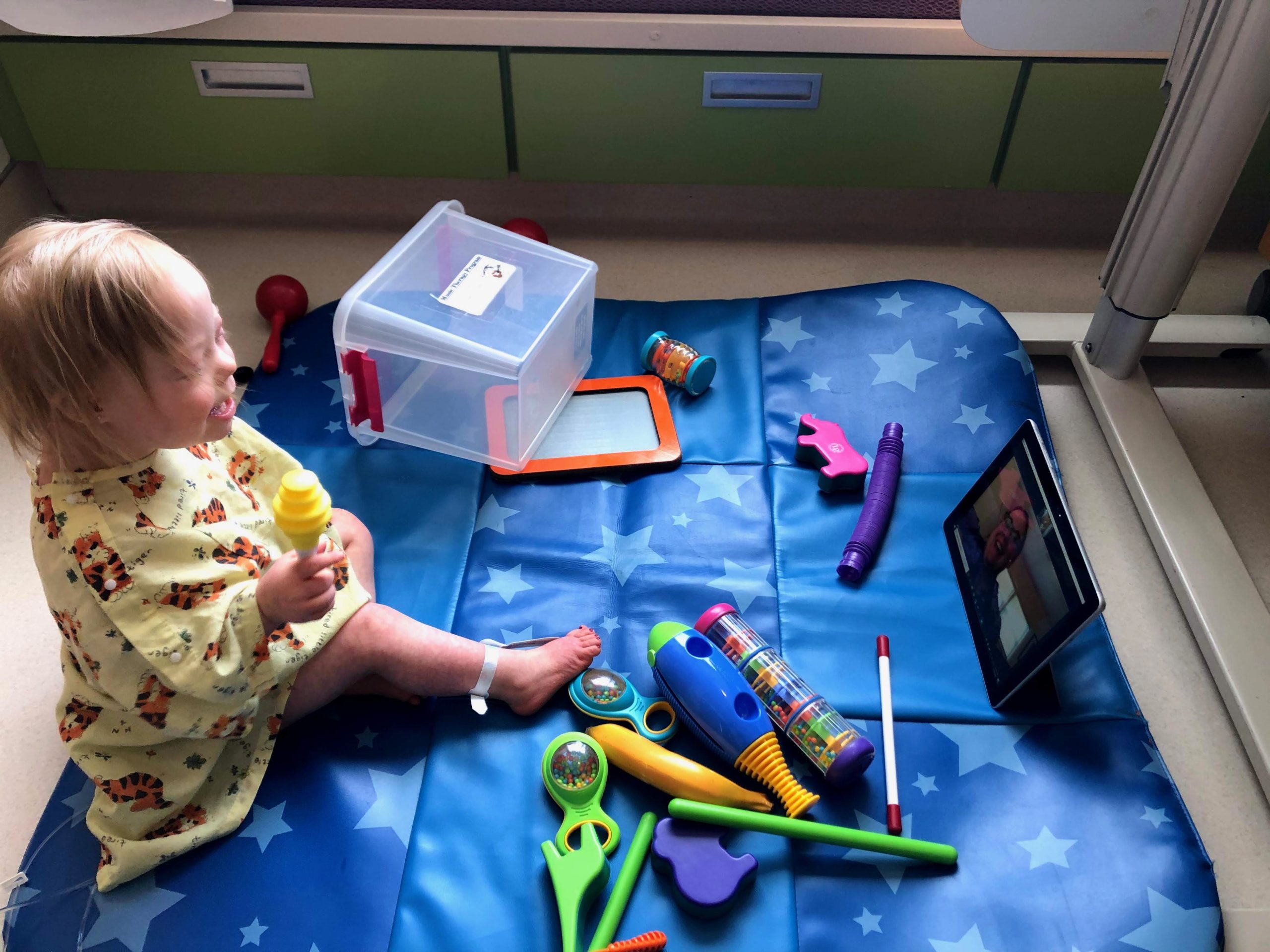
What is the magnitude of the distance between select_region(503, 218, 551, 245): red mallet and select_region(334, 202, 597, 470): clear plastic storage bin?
16 centimetres

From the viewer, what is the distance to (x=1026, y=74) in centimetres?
145

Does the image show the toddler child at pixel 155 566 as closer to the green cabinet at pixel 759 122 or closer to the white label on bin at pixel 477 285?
the white label on bin at pixel 477 285

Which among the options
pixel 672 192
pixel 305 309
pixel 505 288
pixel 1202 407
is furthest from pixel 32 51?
pixel 1202 407

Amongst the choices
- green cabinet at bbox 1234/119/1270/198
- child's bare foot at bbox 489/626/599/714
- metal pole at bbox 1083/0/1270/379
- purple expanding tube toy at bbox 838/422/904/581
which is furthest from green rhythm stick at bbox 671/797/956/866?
green cabinet at bbox 1234/119/1270/198

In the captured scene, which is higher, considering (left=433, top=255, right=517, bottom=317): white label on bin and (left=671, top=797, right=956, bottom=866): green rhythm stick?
(left=433, top=255, right=517, bottom=317): white label on bin

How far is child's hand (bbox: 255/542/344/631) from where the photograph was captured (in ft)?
2.56

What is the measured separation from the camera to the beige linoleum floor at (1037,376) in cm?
100

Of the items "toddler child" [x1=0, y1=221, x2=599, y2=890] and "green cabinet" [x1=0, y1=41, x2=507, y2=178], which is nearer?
"toddler child" [x1=0, y1=221, x2=599, y2=890]

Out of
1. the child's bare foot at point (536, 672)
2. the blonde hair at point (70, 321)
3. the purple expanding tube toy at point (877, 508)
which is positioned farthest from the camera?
the purple expanding tube toy at point (877, 508)

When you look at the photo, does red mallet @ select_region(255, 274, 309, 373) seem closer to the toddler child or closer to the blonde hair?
the toddler child

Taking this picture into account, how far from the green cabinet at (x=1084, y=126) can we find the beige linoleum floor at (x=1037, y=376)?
128mm

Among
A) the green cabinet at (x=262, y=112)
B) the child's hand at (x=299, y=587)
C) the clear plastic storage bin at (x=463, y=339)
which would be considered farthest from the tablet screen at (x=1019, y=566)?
the green cabinet at (x=262, y=112)

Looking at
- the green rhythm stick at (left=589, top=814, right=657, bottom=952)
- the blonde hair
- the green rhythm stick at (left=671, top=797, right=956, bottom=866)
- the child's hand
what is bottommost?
the green rhythm stick at (left=589, top=814, right=657, bottom=952)

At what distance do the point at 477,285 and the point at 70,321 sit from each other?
Result: 0.55m
